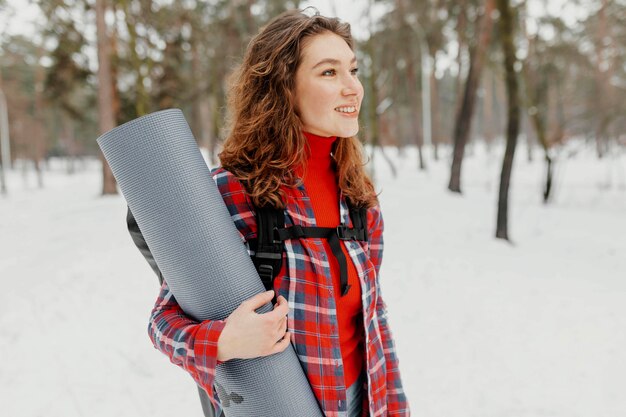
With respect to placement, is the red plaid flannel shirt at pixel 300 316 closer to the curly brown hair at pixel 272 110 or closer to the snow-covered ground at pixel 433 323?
the curly brown hair at pixel 272 110

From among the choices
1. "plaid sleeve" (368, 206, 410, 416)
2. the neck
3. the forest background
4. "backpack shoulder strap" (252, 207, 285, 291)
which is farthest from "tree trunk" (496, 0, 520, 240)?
"backpack shoulder strap" (252, 207, 285, 291)

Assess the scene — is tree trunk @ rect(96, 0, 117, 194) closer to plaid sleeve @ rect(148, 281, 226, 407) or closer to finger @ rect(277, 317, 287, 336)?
plaid sleeve @ rect(148, 281, 226, 407)

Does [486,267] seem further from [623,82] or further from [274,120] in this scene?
[623,82]

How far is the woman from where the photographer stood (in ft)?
3.75

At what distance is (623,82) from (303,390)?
31.0m

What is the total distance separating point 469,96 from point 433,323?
800 centimetres

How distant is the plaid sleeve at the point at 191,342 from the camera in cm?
110

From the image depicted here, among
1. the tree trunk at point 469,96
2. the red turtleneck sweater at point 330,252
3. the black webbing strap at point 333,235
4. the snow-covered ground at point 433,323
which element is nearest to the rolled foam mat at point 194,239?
the black webbing strap at point 333,235

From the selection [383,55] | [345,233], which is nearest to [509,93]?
[345,233]

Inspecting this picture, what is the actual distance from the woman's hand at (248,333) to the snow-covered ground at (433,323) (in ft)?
8.79

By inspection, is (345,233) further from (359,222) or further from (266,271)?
(266,271)

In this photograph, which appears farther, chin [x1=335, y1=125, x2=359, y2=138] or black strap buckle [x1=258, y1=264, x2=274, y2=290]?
chin [x1=335, y1=125, x2=359, y2=138]

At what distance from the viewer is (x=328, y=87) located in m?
1.37

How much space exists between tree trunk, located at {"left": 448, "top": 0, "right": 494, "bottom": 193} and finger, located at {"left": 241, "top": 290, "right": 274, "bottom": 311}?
1003 cm
